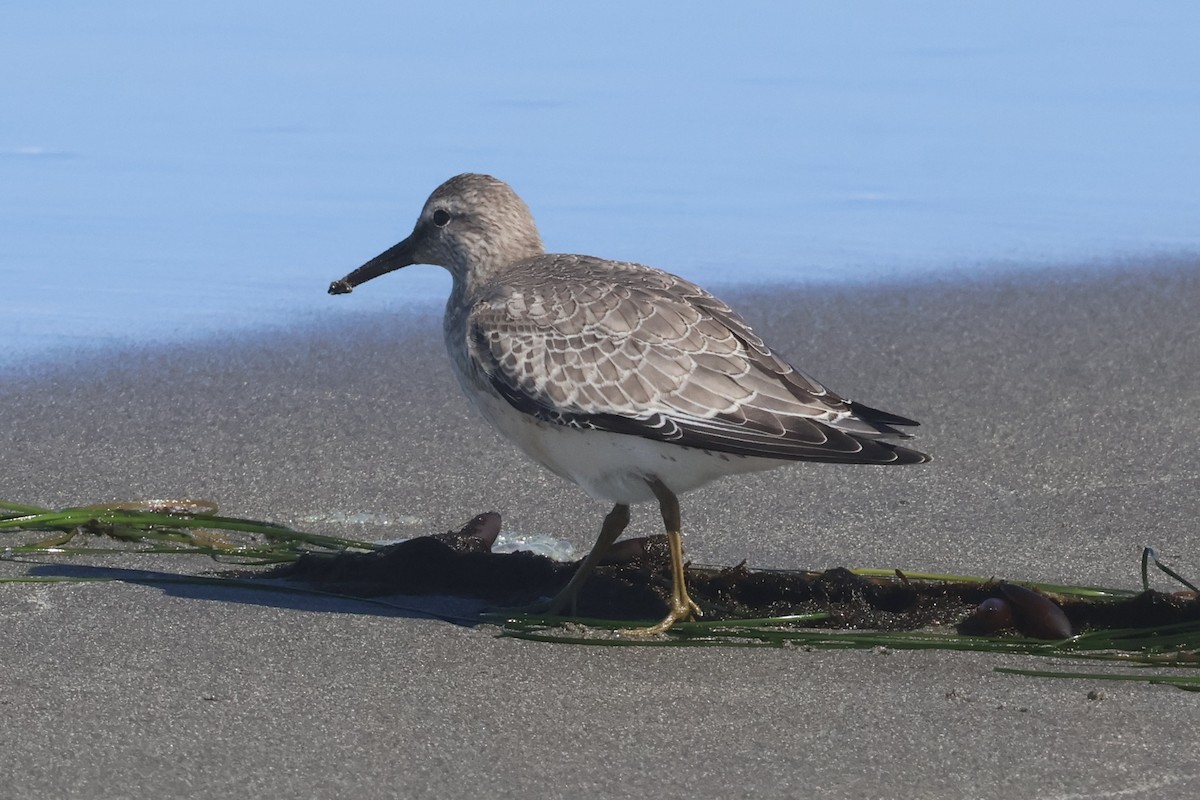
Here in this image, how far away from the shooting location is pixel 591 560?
191 inches

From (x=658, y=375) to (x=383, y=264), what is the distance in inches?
53.1

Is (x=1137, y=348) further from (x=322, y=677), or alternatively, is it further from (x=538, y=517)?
(x=322, y=677)

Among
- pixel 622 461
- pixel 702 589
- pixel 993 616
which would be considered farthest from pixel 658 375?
pixel 993 616

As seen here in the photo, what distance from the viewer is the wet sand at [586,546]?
3.61 metres

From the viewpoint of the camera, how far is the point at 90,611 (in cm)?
446

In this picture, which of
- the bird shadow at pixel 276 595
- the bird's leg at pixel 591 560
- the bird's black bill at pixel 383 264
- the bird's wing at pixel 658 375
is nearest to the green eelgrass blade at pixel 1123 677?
the bird's wing at pixel 658 375

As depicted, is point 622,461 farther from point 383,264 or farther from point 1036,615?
point 383,264

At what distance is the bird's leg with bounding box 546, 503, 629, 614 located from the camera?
4770 mm

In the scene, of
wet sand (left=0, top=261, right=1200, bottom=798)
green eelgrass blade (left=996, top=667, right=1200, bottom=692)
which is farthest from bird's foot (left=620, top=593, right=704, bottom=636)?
green eelgrass blade (left=996, top=667, right=1200, bottom=692)

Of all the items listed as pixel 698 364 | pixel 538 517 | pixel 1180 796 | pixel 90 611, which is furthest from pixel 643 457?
pixel 1180 796

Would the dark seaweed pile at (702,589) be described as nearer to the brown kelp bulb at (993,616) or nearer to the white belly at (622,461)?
the brown kelp bulb at (993,616)

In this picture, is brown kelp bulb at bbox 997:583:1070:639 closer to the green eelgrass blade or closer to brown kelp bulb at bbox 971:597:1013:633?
brown kelp bulb at bbox 971:597:1013:633

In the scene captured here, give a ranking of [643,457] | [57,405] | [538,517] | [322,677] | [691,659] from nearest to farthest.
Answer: [322,677], [691,659], [643,457], [538,517], [57,405]

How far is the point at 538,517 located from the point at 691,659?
1362 millimetres
